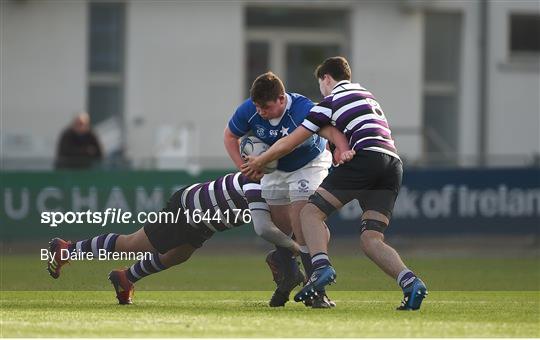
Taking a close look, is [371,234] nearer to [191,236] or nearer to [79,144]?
[191,236]

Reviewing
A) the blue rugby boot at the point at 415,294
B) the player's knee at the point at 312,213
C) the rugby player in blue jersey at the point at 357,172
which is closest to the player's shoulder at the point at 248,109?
the rugby player in blue jersey at the point at 357,172

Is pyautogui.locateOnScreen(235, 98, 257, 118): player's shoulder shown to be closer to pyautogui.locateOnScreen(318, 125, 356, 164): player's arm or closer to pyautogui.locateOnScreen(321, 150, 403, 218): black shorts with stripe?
pyautogui.locateOnScreen(318, 125, 356, 164): player's arm

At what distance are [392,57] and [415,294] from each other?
15.6 m

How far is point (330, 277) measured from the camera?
34.3ft

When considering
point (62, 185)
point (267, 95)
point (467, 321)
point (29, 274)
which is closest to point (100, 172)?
point (62, 185)

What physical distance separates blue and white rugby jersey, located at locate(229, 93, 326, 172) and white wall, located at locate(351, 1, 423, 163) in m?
14.2

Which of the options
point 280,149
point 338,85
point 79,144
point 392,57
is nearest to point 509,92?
point 392,57

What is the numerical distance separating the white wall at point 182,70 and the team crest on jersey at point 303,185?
42.2ft

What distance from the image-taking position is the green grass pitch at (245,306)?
9070 mm

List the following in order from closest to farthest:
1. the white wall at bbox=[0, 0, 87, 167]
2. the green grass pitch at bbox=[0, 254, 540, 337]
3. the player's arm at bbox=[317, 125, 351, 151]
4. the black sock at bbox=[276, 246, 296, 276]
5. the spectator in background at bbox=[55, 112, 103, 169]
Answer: the green grass pitch at bbox=[0, 254, 540, 337]
the player's arm at bbox=[317, 125, 351, 151]
the black sock at bbox=[276, 246, 296, 276]
the spectator in background at bbox=[55, 112, 103, 169]
the white wall at bbox=[0, 0, 87, 167]

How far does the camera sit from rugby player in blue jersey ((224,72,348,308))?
36.2 ft

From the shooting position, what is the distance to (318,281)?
10.5 metres

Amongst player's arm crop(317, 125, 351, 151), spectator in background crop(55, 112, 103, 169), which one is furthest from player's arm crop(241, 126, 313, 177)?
spectator in background crop(55, 112, 103, 169)

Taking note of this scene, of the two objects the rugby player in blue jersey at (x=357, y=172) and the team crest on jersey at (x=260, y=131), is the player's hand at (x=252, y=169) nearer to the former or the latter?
the rugby player in blue jersey at (x=357, y=172)
